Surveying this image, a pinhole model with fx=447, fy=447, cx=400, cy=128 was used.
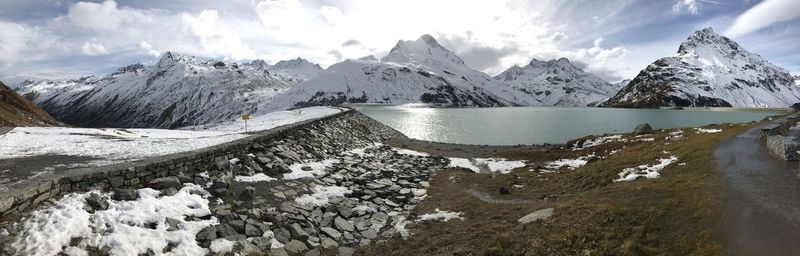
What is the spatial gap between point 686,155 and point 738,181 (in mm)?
8885

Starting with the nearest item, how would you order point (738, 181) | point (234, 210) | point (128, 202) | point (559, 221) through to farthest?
point (128, 202) → point (559, 221) → point (234, 210) → point (738, 181)

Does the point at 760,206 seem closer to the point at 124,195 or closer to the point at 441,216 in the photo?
the point at 441,216

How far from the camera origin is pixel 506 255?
15234 mm

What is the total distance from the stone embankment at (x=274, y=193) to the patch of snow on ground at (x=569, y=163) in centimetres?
1268

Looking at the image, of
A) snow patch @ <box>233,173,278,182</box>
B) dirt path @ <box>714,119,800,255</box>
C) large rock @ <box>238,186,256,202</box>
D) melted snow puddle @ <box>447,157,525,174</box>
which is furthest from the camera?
melted snow puddle @ <box>447,157,525,174</box>

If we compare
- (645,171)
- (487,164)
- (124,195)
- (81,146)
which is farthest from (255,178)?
(487,164)

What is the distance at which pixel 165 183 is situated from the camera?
61.2 feet

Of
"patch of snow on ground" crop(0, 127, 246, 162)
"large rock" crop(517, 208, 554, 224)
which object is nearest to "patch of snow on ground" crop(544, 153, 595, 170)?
"large rock" crop(517, 208, 554, 224)

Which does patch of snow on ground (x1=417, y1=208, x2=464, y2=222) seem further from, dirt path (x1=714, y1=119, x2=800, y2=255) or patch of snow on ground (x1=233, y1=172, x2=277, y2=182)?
dirt path (x1=714, y1=119, x2=800, y2=255)

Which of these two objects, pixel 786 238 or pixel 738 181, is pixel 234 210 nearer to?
pixel 786 238

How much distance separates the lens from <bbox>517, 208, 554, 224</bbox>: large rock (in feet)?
61.1

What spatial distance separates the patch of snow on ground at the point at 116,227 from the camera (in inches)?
498

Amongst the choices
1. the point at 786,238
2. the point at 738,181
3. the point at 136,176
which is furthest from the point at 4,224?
the point at 738,181

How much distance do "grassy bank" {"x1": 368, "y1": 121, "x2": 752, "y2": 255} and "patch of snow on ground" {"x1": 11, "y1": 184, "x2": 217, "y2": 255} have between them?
674cm
